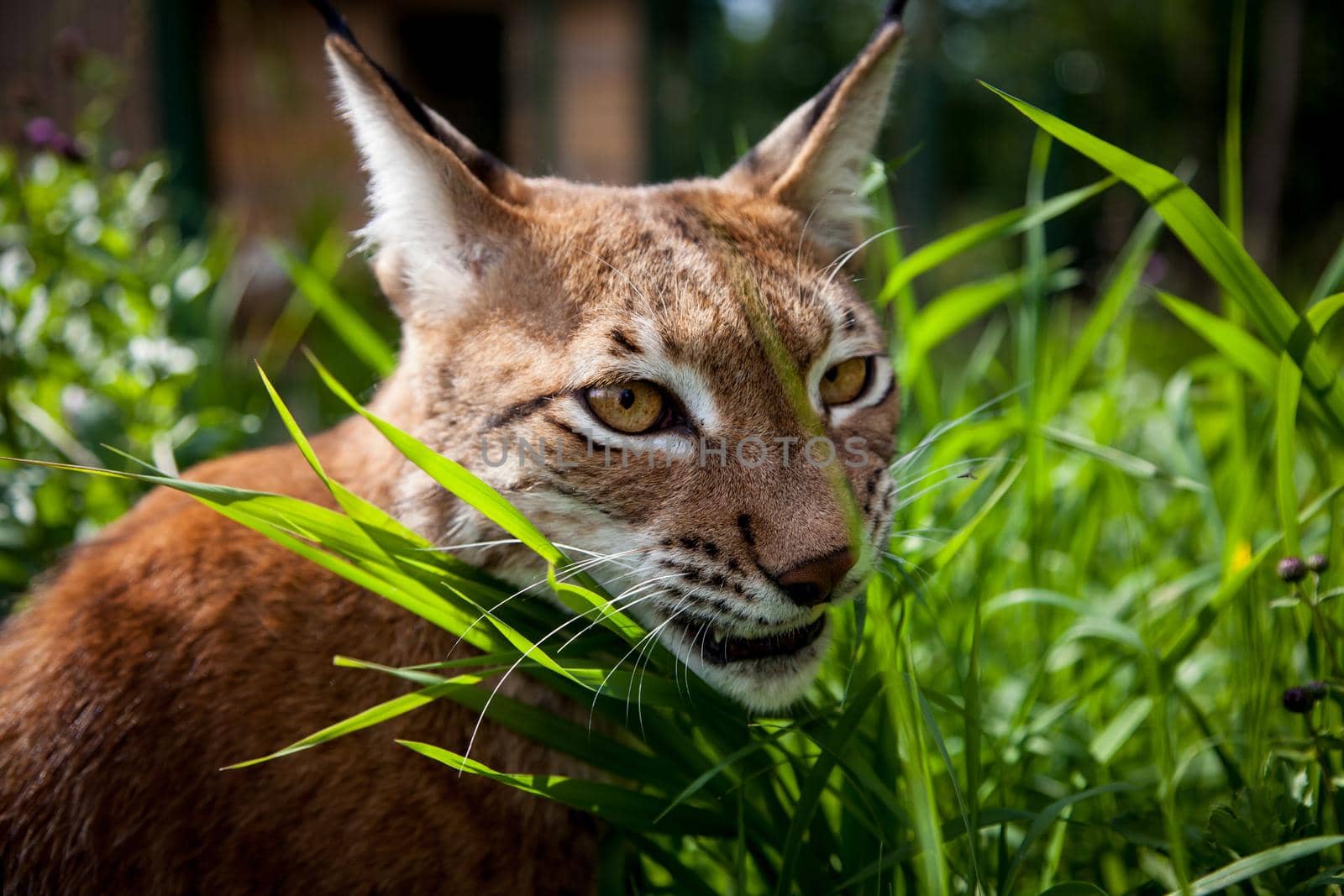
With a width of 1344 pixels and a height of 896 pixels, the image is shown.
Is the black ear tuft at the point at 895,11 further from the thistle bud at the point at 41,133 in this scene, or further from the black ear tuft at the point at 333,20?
the thistle bud at the point at 41,133

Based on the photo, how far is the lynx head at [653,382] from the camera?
5.93 feet

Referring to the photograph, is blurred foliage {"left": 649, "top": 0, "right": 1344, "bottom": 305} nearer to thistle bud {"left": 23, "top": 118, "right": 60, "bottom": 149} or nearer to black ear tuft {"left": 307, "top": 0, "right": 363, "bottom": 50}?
black ear tuft {"left": 307, "top": 0, "right": 363, "bottom": 50}

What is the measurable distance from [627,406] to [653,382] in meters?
0.07


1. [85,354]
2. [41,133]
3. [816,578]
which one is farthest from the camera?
[85,354]

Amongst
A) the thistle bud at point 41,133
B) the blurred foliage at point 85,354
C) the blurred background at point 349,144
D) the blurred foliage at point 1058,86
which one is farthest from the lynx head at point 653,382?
the blurred foliage at point 1058,86

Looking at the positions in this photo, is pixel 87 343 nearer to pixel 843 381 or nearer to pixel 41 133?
pixel 41 133

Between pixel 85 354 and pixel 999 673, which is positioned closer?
pixel 999 673

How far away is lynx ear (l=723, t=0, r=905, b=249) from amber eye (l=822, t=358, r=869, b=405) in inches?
14.7

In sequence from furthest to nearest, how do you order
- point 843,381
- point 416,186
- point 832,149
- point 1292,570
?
1. point 832,149
2. point 843,381
3. point 416,186
4. point 1292,570

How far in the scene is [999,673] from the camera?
3.00m

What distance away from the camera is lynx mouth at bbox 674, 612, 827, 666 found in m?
1.90

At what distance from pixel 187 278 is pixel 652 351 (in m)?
2.21

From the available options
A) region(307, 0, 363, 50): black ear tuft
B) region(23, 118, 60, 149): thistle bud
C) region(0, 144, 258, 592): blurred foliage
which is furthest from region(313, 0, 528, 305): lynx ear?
region(23, 118, 60, 149): thistle bud

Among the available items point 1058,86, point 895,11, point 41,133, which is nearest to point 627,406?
point 895,11
